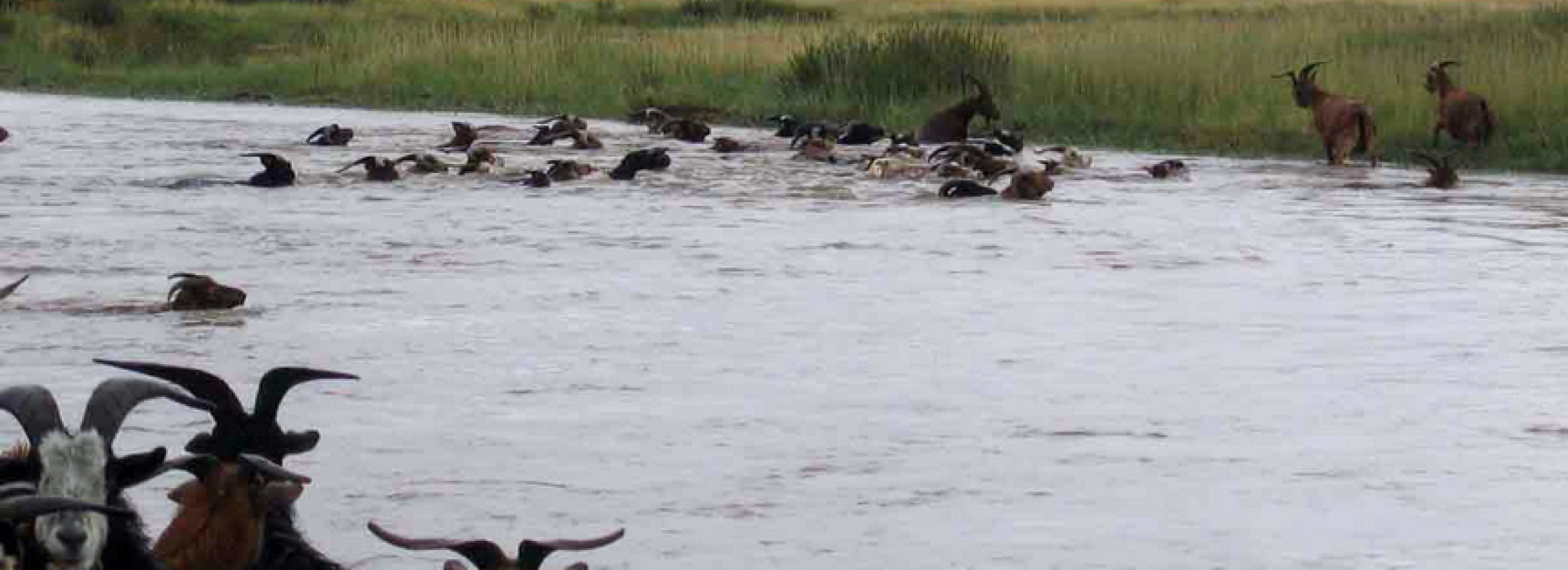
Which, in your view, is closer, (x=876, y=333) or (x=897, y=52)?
(x=876, y=333)

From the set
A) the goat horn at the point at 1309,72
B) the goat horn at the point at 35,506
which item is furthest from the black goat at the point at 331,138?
the goat horn at the point at 35,506

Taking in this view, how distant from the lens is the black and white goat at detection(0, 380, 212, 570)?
5.90m

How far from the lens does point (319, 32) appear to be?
4566 centimetres

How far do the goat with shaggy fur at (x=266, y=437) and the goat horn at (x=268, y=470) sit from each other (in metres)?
0.03

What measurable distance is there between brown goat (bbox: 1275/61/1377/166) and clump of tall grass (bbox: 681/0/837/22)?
32986 mm

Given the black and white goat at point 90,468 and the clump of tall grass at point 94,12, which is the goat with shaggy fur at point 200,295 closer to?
the black and white goat at point 90,468

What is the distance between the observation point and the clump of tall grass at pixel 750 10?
57.3m

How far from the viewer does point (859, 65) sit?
31078 millimetres

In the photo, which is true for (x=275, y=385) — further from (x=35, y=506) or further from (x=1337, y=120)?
(x=1337, y=120)

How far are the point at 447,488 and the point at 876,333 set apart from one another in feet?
13.6

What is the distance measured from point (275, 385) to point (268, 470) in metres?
0.77

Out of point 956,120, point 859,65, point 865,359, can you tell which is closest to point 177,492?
point 865,359

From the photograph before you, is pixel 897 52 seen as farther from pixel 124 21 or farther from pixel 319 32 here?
pixel 124 21

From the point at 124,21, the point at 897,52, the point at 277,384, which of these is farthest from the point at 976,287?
the point at 124,21
